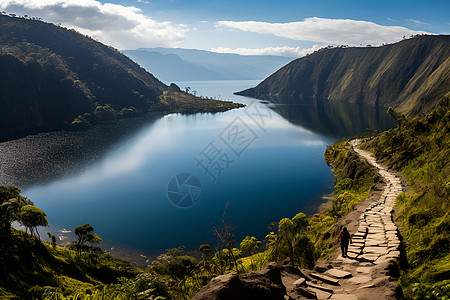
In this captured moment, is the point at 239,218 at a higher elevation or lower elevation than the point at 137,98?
lower

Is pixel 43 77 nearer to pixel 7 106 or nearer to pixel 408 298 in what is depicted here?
pixel 7 106

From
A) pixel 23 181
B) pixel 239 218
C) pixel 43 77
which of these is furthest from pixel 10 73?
pixel 239 218

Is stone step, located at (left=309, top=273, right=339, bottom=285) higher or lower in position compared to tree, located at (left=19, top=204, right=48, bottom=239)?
higher

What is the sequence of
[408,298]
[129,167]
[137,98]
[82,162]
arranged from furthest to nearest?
1. [137,98]
2. [82,162]
3. [129,167]
4. [408,298]

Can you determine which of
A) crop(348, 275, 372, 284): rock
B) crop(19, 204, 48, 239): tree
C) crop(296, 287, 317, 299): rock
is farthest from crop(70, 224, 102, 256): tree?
crop(348, 275, 372, 284): rock

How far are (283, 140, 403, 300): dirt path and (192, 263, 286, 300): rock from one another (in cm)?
104

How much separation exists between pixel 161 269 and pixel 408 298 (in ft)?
77.4

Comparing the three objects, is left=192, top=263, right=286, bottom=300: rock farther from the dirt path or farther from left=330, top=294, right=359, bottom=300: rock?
left=330, top=294, right=359, bottom=300: rock

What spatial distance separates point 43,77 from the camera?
146500 millimetres

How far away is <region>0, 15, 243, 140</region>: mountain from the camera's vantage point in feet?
414

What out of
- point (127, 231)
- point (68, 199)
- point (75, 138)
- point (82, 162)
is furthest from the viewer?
point (75, 138)

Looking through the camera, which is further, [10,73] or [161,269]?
[10,73]

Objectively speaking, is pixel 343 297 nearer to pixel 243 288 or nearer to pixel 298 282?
→ pixel 298 282

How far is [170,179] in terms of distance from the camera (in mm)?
59969
